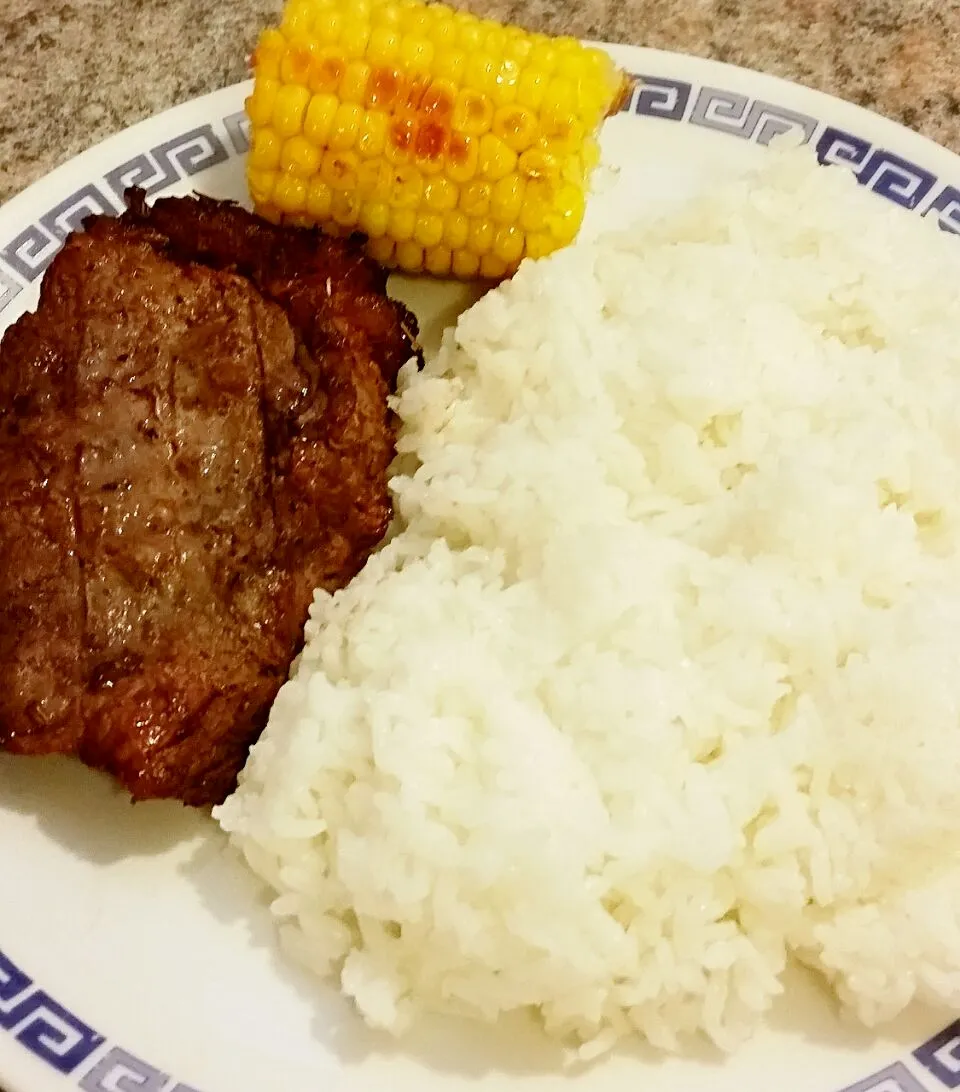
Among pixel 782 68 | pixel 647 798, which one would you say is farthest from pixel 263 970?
pixel 782 68

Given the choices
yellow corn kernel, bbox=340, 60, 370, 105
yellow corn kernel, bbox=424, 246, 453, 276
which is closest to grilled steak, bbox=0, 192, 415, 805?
yellow corn kernel, bbox=424, 246, 453, 276

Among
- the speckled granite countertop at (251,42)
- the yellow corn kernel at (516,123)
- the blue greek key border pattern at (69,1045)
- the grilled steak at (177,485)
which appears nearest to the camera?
the blue greek key border pattern at (69,1045)

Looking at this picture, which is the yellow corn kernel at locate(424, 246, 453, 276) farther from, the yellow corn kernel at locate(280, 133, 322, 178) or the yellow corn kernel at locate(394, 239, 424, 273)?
the yellow corn kernel at locate(280, 133, 322, 178)

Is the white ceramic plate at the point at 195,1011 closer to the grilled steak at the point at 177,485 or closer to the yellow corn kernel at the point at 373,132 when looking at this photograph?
the grilled steak at the point at 177,485

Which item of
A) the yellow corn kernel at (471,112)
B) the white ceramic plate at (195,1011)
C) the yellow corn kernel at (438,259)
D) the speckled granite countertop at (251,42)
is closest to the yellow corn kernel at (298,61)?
the yellow corn kernel at (471,112)

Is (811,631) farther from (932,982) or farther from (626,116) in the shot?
(626,116)

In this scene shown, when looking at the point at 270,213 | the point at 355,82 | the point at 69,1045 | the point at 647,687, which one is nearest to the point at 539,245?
the point at 355,82

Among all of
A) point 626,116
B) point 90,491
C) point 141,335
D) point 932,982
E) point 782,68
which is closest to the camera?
point 932,982
